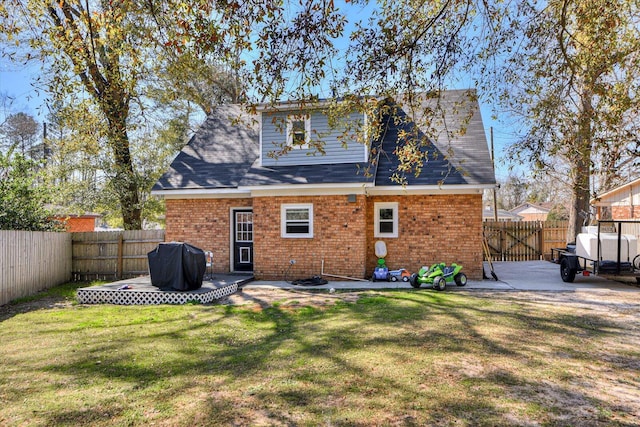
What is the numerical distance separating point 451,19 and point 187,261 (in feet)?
25.6

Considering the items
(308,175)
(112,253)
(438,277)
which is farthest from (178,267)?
(438,277)

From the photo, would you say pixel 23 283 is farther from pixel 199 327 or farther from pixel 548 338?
pixel 548 338

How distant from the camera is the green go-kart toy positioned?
1060 centimetres

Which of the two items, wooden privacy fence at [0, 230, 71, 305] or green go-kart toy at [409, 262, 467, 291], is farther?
green go-kart toy at [409, 262, 467, 291]

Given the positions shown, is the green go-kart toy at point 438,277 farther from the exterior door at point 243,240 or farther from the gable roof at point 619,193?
the gable roof at point 619,193

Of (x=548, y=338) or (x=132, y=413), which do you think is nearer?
(x=132, y=413)

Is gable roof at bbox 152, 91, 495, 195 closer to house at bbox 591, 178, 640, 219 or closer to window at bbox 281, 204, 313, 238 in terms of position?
window at bbox 281, 204, 313, 238

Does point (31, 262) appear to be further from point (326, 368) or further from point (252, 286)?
point (326, 368)

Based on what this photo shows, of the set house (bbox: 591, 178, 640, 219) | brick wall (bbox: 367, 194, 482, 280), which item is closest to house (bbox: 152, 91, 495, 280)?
brick wall (bbox: 367, 194, 482, 280)

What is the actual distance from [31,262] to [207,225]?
16.5 ft

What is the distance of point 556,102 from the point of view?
6.08 metres

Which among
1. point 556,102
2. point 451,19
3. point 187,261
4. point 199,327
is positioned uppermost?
point 451,19

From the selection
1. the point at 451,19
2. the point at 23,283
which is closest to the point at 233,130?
the point at 23,283

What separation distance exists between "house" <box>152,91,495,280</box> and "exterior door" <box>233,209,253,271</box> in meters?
0.03
